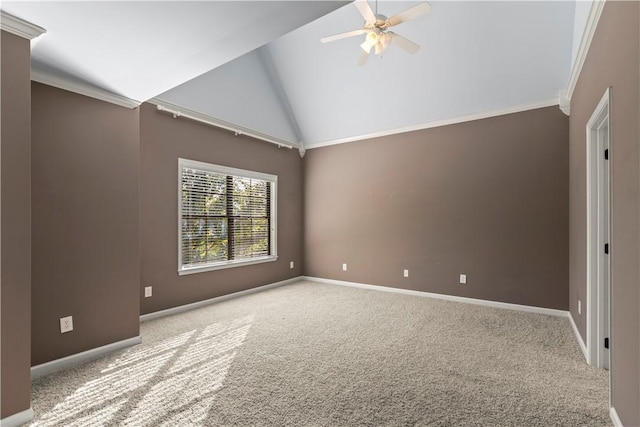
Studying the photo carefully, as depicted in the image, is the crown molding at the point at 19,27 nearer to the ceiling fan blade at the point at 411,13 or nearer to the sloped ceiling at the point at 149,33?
the sloped ceiling at the point at 149,33

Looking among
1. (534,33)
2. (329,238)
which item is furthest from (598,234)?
(329,238)

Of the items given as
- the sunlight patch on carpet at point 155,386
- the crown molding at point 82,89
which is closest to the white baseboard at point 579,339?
the sunlight patch on carpet at point 155,386

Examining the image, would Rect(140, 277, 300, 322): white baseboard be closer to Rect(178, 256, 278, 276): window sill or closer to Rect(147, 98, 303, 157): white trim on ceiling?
Rect(178, 256, 278, 276): window sill

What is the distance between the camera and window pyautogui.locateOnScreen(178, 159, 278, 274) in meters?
4.22

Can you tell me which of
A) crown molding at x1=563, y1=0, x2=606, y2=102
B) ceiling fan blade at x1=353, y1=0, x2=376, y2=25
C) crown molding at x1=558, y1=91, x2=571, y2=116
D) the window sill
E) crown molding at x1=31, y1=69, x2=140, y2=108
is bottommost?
the window sill

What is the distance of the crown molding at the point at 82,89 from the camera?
98.7 inches

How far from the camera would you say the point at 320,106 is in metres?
5.40

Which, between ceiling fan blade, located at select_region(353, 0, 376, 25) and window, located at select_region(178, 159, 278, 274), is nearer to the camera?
ceiling fan blade, located at select_region(353, 0, 376, 25)

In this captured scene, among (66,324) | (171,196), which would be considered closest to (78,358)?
(66,324)

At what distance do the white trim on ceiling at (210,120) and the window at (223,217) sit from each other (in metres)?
0.60

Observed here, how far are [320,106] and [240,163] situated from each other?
1700 mm

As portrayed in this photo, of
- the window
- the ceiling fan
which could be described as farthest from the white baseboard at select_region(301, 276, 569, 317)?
the ceiling fan

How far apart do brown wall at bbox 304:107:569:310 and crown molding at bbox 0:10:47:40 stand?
14.4 ft

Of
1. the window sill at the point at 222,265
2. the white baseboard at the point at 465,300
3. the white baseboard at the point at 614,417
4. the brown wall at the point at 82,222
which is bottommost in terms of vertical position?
the white baseboard at the point at 465,300
